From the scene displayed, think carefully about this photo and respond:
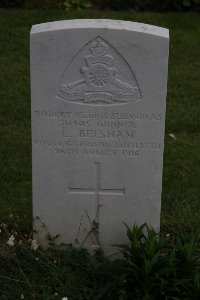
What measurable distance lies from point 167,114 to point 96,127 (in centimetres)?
297

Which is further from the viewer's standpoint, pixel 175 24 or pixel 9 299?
pixel 175 24

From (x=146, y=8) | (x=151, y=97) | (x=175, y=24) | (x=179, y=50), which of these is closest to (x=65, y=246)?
(x=151, y=97)

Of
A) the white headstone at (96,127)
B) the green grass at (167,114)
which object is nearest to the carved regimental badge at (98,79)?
the white headstone at (96,127)

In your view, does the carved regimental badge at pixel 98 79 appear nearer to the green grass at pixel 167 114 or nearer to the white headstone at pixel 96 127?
the white headstone at pixel 96 127

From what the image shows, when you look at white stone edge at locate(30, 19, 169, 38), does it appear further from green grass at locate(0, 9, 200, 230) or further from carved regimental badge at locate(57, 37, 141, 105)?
green grass at locate(0, 9, 200, 230)

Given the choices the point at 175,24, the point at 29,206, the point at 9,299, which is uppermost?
the point at 175,24

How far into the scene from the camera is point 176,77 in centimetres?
838

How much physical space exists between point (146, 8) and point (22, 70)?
9.80 ft

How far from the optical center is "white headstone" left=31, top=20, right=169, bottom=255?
4.29 meters

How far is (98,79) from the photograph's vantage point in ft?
14.3

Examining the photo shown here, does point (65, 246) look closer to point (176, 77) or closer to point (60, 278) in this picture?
point (60, 278)

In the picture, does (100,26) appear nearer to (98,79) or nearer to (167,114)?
(98,79)

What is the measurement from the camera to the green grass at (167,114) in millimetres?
5465

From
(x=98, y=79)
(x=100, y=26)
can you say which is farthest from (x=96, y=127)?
(x=100, y=26)
